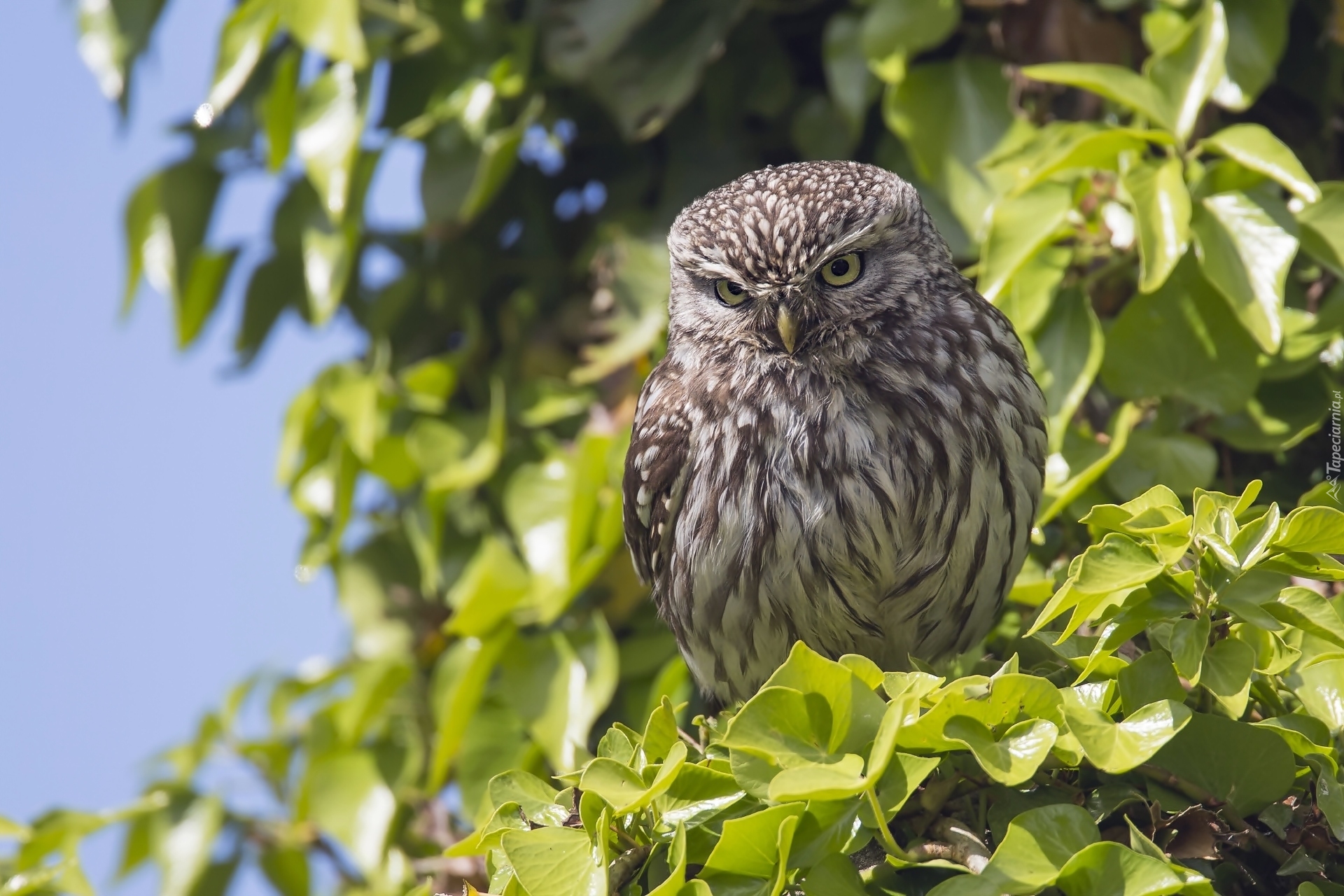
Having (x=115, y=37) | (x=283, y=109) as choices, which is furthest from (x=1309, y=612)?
(x=115, y=37)

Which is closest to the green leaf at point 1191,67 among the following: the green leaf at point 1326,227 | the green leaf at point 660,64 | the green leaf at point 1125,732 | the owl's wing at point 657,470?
the green leaf at point 1326,227

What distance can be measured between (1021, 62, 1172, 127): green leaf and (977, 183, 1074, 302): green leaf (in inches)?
8.3

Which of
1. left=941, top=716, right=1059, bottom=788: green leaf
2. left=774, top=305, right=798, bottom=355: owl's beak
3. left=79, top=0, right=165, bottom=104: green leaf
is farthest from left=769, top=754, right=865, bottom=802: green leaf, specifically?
left=79, top=0, right=165, bottom=104: green leaf

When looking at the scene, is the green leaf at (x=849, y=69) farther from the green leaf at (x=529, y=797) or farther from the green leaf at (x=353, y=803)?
the green leaf at (x=353, y=803)

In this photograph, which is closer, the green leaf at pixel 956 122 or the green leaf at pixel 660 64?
the green leaf at pixel 956 122

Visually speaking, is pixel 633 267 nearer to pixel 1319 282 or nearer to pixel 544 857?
pixel 1319 282

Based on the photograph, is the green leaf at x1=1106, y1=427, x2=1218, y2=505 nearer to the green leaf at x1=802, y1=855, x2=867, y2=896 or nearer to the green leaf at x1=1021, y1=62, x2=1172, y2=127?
the green leaf at x1=1021, y1=62, x2=1172, y2=127

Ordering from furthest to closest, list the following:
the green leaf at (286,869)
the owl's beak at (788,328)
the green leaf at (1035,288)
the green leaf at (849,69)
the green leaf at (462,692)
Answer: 1. the green leaf at (286,869)
2. the green leaf at (462,692)
3. the green leaf at (849,69)
4. the green leaf at (1035,288)
5. the owl's beak at (788,328)

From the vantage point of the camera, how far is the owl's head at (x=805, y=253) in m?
2.41

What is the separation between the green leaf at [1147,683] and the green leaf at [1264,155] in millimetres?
1124

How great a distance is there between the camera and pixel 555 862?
1.48 meters

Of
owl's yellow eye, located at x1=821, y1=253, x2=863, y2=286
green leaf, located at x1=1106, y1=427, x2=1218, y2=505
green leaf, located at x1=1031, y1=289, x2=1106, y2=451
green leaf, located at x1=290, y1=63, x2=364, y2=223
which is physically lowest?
green leaf, located at x1=1106, y1=427, x2=1218, y2=505

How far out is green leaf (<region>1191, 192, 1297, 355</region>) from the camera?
2268 millimetres

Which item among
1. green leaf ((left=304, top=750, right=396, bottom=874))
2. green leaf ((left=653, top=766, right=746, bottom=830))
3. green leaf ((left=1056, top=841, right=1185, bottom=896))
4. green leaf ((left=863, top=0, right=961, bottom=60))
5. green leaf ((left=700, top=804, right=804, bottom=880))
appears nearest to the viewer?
green leaf ((left=1056, top=841, right=1185, bottom=896))
